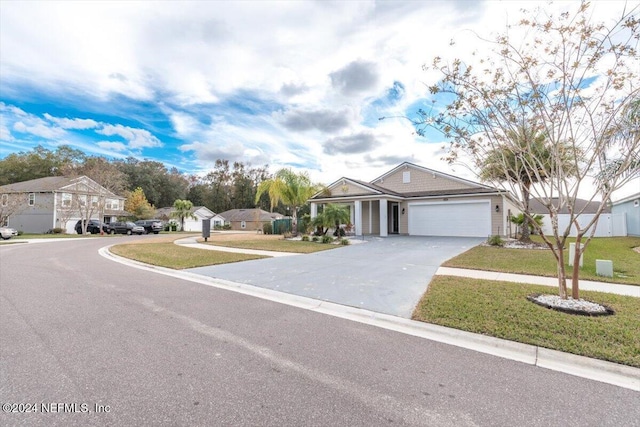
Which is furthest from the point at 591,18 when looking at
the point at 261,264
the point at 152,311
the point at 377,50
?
the point at 261,264

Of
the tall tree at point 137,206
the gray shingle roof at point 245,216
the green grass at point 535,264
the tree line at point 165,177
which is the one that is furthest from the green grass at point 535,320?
the tall tree at point 137,206

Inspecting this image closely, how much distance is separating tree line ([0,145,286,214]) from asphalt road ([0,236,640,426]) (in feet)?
138

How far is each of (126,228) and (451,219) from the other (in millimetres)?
30997

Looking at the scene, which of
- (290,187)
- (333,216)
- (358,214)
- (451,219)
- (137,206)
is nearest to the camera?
(333,216)

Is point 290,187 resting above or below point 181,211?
above

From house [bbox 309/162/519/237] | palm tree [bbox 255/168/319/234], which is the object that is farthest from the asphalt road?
house [bbox 309/162/519/237]

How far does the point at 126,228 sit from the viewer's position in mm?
31484

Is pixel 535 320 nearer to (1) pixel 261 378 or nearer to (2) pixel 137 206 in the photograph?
(1) pixel 261 378

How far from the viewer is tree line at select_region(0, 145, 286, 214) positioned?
45125 millimetres

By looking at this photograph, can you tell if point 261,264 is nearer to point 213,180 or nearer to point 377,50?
point 377,50

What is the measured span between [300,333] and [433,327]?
1.99 metres

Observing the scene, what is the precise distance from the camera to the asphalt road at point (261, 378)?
2.52 meters

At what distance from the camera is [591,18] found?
4855 mm

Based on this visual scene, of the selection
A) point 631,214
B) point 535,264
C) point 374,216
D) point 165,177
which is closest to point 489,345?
point 535,264
